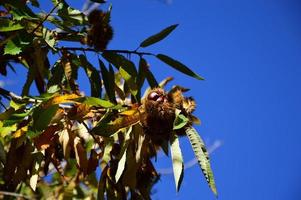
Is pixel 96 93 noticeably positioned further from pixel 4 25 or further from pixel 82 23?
pixel 4 25

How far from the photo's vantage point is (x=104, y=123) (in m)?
1.44

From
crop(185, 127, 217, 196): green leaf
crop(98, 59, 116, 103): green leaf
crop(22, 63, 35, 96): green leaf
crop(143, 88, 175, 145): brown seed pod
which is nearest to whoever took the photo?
crop(185, 127, 217, 196): green leaf

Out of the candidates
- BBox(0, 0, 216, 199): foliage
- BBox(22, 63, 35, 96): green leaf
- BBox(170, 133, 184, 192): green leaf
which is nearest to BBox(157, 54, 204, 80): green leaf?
BBox(0, 0, 216, 199): foliage

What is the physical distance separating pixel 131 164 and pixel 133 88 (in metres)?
0.28

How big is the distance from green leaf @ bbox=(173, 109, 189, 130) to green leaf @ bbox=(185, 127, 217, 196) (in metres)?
0.03

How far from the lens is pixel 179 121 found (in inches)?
52.3

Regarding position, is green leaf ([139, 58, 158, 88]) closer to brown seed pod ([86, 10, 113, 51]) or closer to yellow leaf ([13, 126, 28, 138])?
brown seed pod ([86, 10, 113, 51])

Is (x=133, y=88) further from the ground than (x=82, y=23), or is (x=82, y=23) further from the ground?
(x=82, y=23)

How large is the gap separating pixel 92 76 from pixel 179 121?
535 millimetres

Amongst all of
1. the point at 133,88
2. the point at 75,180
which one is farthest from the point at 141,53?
the point at 75,180

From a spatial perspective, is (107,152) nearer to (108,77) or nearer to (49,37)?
(108,77)

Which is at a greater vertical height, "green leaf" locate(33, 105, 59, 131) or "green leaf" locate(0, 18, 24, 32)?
"green leaf" locate(0, 18, 24, 32)

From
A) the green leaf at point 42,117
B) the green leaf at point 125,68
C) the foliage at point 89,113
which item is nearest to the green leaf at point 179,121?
the foliage at point 89,113

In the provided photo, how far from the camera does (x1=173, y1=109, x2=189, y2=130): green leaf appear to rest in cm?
129
